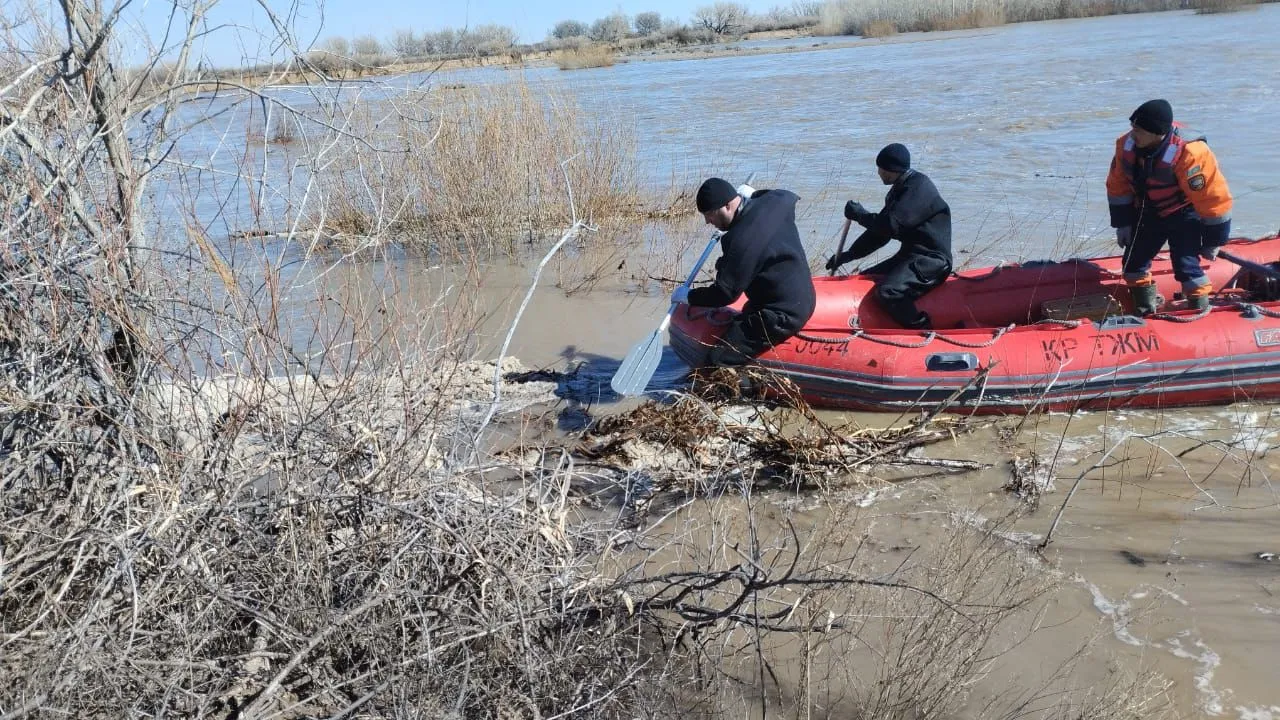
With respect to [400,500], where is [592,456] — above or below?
below

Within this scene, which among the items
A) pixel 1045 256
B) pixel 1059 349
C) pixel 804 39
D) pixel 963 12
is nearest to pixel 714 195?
pixel 1059 349

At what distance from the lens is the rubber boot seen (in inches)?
224

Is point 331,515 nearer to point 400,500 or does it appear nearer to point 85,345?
point 400,500

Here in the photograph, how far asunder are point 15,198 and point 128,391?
0.67 m

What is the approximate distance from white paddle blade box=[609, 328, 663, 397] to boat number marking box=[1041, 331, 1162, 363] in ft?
7.13

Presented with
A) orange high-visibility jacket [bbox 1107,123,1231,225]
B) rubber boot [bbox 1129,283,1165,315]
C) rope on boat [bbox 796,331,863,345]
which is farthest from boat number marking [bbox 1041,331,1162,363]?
rope on boat [bbox 796,331,863,345]

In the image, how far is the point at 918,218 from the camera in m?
5.88

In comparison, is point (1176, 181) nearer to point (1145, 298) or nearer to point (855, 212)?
point (1145, 298)

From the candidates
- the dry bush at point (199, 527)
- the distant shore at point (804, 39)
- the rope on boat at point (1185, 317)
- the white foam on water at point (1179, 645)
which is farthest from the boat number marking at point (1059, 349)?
the distant shore at point (804, 39)

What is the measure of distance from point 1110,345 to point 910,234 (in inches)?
51.8

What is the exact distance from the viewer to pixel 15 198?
2881mm

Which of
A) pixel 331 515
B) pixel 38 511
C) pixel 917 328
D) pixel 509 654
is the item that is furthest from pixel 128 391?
pixel 917 328

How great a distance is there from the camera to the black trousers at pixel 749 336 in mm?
5523

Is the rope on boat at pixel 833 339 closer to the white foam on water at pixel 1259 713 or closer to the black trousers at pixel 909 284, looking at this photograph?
the black trousers at pixel 909 284
